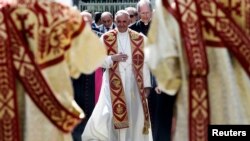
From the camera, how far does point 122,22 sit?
1198 cm

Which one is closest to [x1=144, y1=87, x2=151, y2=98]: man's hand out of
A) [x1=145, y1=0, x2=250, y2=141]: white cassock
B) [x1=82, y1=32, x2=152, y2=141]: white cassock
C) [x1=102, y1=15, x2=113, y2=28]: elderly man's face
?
[x1=82, y1=32, x2=152, y2=141]: white cassock

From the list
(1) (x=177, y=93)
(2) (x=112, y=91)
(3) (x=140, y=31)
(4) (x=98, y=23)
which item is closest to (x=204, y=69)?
(1) (x=177, y=93)

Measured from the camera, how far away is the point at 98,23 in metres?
15.4

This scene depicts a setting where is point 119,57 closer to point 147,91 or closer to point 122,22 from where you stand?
point 122,22

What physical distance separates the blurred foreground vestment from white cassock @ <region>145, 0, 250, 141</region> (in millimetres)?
548

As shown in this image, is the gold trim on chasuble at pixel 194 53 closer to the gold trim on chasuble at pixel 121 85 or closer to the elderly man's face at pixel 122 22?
the gold trim on chasuble at pixel 121 85

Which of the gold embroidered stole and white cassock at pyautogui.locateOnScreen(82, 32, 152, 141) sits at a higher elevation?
the gold embroidered stole

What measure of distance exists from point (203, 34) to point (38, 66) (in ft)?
3.97

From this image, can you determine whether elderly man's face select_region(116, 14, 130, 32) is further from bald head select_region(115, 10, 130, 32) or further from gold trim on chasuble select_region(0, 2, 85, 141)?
gold trim on chasuble select_region(0, 2, 85, 141)

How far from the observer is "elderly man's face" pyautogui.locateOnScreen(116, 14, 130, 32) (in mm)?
11945

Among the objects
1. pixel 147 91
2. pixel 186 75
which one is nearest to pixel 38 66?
pixel 186 75

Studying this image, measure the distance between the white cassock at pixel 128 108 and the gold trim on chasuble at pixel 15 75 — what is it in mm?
4160

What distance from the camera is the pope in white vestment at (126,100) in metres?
11.9

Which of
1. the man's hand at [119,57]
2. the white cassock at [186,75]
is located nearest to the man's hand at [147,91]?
the man's hand at [119,57]
